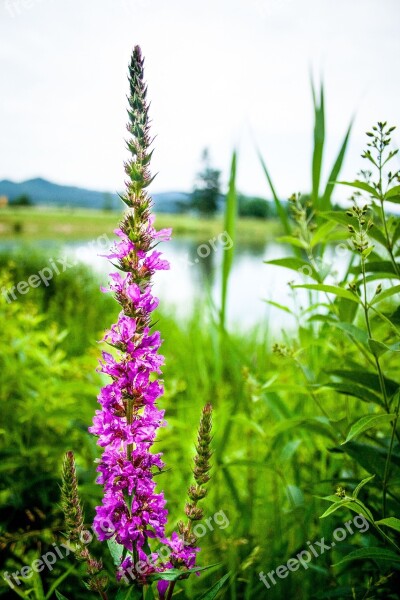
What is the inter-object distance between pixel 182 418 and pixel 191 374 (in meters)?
0.80

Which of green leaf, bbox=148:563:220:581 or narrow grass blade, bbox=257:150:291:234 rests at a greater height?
narrow grass blade, bbox=257:150:291:234

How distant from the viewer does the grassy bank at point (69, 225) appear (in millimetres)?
19172

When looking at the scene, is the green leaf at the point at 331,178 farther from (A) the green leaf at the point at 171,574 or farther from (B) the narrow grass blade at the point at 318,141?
(A) the green leaf at the point at 171,574

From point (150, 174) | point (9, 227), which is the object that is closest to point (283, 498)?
point (150, 174)

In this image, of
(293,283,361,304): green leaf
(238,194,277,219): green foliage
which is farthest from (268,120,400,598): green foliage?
(238,194,277,219): green foliage

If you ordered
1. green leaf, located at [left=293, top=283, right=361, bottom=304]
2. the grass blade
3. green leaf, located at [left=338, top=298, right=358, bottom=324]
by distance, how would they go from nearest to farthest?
green leaf, located at [left=293, top=283, right=361, bottom=304], green leaf, located at [left=338, top=298, right=358, bottom=324], the grass blade

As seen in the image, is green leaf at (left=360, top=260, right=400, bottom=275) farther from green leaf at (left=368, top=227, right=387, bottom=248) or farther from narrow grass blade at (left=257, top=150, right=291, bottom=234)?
narrow grass blade at (left=257, top=150, right=291, bottom=234)

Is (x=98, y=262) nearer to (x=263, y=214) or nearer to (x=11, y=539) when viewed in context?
(x=11, y=539)

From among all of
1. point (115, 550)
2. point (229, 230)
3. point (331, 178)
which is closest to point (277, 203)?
point (331, 178)

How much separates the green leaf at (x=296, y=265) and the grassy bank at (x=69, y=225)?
33.0 feet

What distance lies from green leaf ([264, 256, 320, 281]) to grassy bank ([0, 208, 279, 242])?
395 inches

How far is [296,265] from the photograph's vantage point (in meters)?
1.52

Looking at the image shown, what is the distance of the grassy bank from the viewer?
19.2 metres

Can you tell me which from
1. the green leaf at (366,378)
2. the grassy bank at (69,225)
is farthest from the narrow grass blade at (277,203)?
the grassy bank at (69,225)
